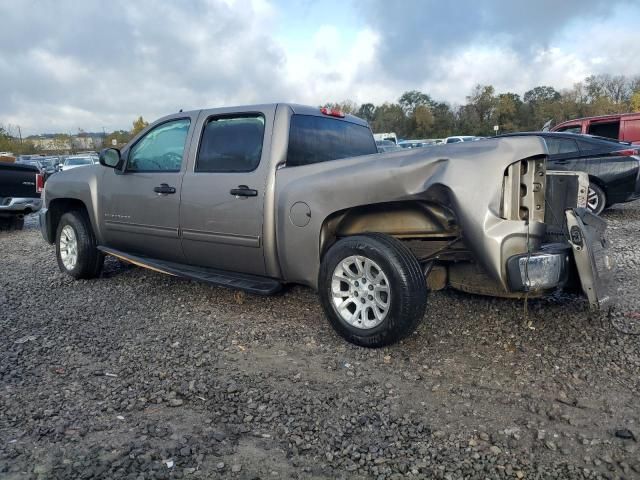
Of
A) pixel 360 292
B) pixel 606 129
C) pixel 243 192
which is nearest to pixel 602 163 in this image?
pixel 606 129

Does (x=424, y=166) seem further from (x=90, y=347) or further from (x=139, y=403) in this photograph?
(x=90, y=347)

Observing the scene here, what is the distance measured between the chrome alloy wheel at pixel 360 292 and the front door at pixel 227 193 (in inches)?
30.5

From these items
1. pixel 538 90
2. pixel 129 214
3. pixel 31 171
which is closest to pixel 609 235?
pixel 129 214

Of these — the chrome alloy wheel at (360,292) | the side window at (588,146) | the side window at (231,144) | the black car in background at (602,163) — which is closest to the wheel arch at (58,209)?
the side window at (231,144)

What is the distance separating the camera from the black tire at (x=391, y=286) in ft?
11.5

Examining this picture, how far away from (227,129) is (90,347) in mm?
2093

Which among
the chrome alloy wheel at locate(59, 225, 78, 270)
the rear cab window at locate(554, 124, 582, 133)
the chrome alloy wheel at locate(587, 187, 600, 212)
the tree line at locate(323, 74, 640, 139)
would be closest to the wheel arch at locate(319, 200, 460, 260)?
the chrome alloy wheel at locate(59, 225, 78, 270)

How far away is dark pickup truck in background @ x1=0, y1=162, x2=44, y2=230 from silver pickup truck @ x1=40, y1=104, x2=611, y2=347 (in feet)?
17.8

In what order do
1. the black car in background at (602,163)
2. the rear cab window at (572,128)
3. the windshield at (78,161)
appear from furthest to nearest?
the windshield at (78,161), the rear cab window at (572,128), the black car in background at (602,163)

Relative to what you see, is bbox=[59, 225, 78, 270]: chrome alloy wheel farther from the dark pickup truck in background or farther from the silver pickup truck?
the dark pickup truck in background

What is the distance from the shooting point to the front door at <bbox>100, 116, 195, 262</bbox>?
16.1 ft

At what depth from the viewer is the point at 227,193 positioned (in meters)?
4.41

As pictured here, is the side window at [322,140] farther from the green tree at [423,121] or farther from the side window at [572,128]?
the green tree at [423,121]

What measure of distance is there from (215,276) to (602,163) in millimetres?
7268
